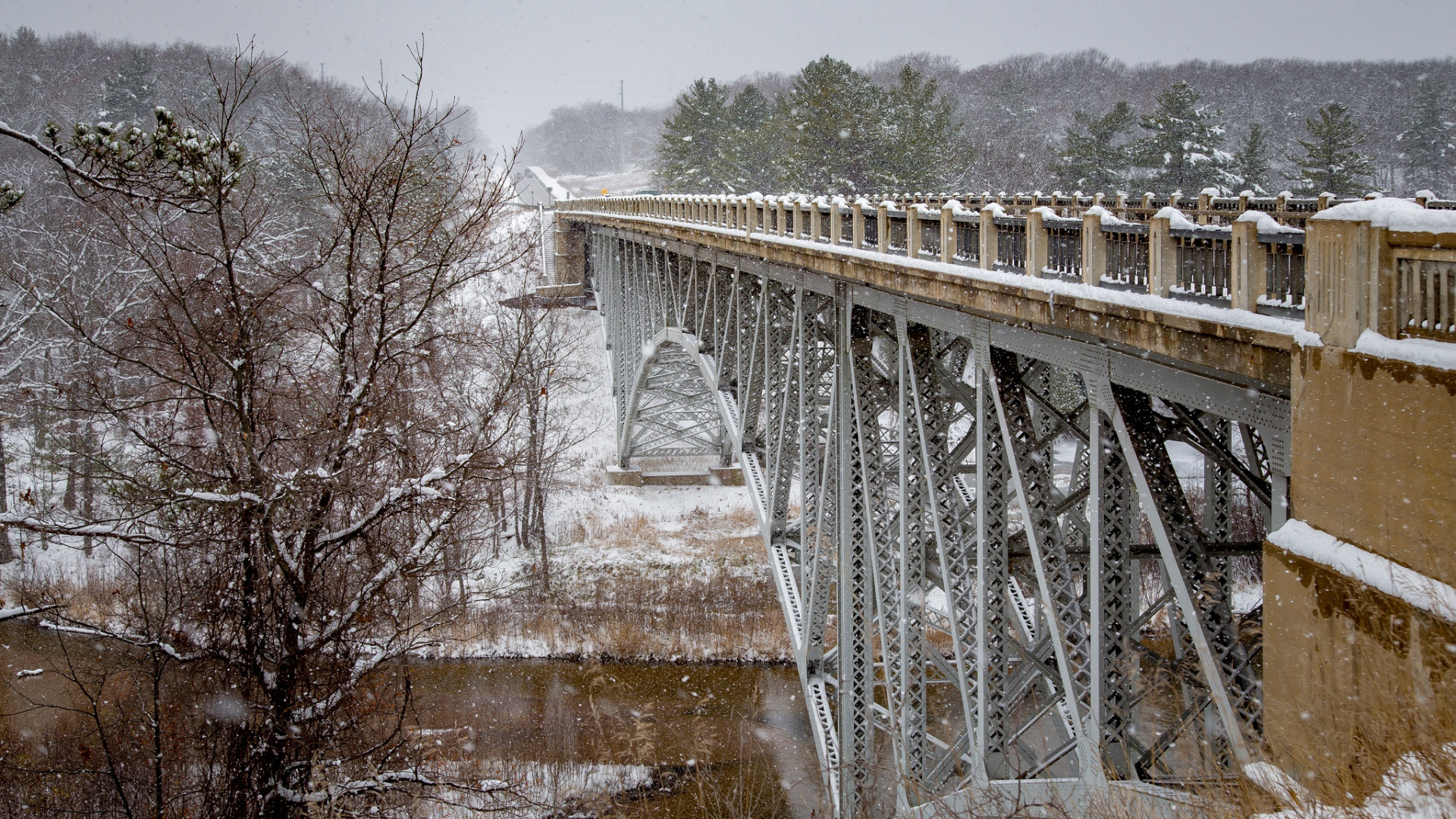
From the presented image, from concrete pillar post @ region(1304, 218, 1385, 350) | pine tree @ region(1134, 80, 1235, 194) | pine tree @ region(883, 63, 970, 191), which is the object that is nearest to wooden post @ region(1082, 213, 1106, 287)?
concrete pillar post @ region(1304, 218, 1385, 350)

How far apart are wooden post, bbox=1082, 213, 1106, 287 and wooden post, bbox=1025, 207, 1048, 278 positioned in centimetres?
62

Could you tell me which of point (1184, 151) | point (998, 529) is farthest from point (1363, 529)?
point (1184, 151)

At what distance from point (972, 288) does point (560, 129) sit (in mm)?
184651

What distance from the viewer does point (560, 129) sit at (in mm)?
181625

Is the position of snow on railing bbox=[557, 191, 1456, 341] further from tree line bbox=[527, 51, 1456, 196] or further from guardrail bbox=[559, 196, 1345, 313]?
tree line bbox=[527, 51, 1456, 196]

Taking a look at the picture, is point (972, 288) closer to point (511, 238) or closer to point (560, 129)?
point (511, 238)

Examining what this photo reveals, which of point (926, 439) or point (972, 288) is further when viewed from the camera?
point (926, 439)

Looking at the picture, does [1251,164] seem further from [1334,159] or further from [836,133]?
[836,133]

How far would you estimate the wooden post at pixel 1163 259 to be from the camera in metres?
5.43

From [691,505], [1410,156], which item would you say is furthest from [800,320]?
[1410,156]

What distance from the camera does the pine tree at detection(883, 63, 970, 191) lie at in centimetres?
3806

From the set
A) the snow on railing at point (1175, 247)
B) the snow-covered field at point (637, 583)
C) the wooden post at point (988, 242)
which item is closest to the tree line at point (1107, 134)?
the snow-covered field at point (637, 583)

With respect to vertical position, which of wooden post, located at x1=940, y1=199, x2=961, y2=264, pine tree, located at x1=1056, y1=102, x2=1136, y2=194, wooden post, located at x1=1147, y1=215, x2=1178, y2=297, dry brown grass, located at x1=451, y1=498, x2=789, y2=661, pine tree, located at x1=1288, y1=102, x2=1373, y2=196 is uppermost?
pine tree, located at x1=1056, y1=102, x2=1136, y2=194

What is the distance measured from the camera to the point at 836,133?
1558 inches
